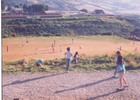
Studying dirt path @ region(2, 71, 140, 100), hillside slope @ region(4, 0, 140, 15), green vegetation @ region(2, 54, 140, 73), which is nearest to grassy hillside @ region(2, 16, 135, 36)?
green vegetation @ region(2, 54, 140, 73)

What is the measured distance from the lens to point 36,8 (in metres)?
65.5

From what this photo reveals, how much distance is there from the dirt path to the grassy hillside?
99.0ft

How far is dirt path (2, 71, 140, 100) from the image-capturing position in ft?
35.4

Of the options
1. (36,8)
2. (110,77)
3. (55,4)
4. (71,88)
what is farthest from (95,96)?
(55,4)

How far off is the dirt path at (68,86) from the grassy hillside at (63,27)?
30.2m

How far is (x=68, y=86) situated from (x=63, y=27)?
39.3 metres

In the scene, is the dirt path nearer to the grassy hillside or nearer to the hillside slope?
the grassy hillside

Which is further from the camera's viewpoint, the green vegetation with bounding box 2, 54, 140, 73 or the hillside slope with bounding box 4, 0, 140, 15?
the hillside slope with bounding box 4, 0, 140, 15

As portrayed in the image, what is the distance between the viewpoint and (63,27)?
5084 cm

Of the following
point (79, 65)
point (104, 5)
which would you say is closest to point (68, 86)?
point (79, 65)

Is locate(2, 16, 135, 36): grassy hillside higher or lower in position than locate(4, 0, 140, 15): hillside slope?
lower

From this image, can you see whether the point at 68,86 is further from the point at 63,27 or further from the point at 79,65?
the point at 63,27

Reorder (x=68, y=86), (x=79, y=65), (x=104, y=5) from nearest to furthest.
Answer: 1. (x=68, y=86)
2. (x=79, y=65)
3. (x=104, y=5)

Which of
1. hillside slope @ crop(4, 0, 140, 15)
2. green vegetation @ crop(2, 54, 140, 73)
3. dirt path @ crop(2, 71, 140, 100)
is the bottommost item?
dirt path @ crop(2, 71, 140, 100)
